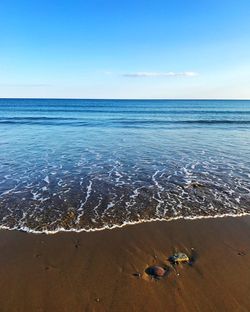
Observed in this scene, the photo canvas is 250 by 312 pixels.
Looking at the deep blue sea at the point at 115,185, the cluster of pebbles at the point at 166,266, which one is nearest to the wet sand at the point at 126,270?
the cluster of pebbles at the point at 166,266

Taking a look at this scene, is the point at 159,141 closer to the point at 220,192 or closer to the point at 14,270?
the point at 220,192

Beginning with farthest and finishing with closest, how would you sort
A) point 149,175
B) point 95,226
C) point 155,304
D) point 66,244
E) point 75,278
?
point 149,175 < point 95,226 < point 66,244 < point 75,278 < point 155,304

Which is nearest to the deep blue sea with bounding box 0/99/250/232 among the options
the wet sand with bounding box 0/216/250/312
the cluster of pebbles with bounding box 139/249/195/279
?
the wet sand with bounding box 0/216/250/312

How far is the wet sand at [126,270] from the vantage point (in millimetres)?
5199

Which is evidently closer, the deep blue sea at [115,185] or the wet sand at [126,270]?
the wet sand at [126,270]

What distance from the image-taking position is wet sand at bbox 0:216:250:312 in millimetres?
5199

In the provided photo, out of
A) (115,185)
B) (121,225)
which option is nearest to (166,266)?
(121,225)

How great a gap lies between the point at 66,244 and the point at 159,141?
16.9m

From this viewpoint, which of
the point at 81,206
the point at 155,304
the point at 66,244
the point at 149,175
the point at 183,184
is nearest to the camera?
the point at 155,304

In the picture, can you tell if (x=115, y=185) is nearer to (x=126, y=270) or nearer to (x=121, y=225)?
(x=121, y=225)

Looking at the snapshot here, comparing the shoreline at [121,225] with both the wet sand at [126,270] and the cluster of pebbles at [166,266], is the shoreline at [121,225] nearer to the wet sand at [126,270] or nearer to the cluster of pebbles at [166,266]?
the wet sand at [126,270]

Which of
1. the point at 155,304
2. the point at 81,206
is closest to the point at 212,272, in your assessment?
the point at 155,304

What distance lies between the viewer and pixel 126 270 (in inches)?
241

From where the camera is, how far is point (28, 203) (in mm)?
9930
